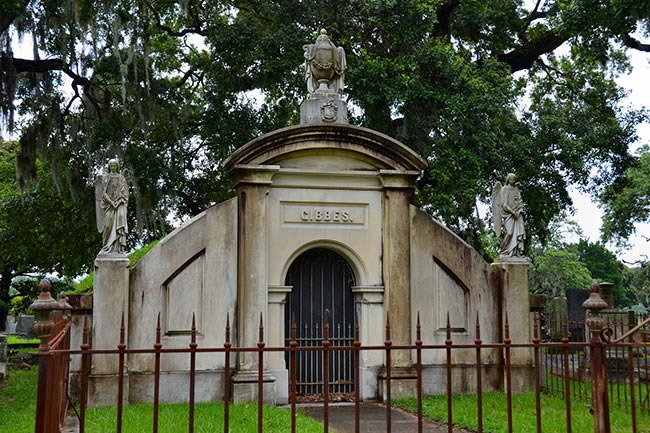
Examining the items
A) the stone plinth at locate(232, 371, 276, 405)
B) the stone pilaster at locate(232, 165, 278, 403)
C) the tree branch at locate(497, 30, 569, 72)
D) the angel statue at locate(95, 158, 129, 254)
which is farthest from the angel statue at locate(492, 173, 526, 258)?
the tree branch at locate(497, 30, 569, 72)

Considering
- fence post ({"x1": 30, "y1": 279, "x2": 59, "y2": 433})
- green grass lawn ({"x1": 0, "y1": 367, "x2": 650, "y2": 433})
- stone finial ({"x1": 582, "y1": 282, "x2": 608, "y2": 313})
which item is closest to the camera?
fence post ({"x1": 30, "y1": 279, "x2": 59, "y2": 433})

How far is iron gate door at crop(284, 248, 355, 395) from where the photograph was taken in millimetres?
11312

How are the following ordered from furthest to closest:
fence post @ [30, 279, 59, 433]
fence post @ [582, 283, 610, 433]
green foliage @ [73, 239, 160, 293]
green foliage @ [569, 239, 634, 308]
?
1. green foliage @ [569, 239, 634, 308]
2. green foliage @ [73, 239, 160, 293]
3. fence post @ [582, 283, 610, 433]
4. fence post @ [30, 279, 59, 433]

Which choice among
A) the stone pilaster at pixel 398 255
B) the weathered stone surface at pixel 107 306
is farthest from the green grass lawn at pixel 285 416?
the stone pilaster at pixel 398 255

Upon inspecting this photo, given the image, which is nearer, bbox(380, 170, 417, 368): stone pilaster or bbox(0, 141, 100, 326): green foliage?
bbox(380, 170, 417, 368): stone pilaster

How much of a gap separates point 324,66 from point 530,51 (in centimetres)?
1054

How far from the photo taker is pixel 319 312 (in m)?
11.5

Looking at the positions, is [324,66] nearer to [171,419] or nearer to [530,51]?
[171,419]

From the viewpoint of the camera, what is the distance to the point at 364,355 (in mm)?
11180

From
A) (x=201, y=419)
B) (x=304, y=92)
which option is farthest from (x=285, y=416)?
(x=304, y=92)

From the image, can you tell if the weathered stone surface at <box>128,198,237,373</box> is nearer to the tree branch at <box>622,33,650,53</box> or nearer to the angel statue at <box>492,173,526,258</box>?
the angel statue at <box>492,173,526,258</box>

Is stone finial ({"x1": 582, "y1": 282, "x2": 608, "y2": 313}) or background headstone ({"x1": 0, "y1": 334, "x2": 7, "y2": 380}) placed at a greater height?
stone finial ({"x1": 582, "y1": 282, "x2": 608, "y2": 313})

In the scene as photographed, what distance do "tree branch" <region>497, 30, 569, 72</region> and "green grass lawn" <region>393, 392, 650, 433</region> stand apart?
1196 centimetres

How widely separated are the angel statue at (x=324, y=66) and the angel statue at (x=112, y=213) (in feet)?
12.2
